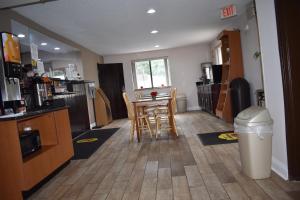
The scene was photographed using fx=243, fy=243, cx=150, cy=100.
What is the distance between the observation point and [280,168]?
2508 millimetres

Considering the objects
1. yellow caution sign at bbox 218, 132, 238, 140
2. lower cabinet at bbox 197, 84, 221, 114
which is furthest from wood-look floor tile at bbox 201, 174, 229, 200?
lower cabinet at bbox 197, 84, 221, 114

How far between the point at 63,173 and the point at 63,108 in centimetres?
97

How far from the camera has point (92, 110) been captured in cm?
767

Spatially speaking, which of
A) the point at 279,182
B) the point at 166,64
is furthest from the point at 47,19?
the point at 166,64

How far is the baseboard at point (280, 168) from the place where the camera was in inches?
94.5

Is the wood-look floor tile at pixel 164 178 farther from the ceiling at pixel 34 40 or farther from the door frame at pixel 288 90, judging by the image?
the ceiling at pixel 34 40

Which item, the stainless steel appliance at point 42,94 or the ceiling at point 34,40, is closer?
the stainless steel appliance at point 42,94

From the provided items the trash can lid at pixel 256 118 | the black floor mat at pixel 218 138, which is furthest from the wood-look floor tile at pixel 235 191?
the black floor mat at pixel 218 138

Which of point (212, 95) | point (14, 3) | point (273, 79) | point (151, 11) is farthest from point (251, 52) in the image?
point (14, 3)

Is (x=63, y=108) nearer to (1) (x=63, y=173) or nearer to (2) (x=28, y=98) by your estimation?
(2) (x=28, y=98)

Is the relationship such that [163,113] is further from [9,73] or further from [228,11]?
[9,73]

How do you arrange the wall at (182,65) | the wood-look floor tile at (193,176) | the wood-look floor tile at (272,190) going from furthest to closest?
the wall at (182,65), the wood-look floor tile at (193,176), the wood-look floor tile at (272,190)

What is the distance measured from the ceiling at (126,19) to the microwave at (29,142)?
208 cm

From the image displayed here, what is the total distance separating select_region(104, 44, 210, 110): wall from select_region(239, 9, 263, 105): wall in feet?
11.8
